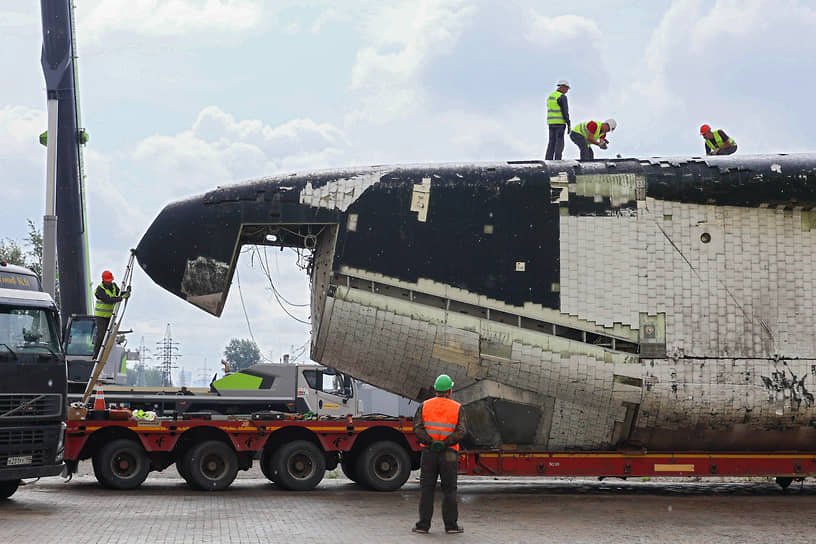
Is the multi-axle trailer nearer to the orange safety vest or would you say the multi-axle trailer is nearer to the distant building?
the orange safety vest

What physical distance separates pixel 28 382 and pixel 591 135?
35.8 feet

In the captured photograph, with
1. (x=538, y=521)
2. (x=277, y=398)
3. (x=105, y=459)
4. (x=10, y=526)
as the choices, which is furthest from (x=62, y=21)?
(x=538, y=521)

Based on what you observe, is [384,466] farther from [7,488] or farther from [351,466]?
[7,488]

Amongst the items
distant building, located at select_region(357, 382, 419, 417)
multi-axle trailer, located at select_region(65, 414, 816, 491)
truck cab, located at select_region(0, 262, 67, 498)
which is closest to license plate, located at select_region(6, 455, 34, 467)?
truck cab, located at select_region(0, 262, 67, 498)

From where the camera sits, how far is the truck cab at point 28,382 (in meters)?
13.7

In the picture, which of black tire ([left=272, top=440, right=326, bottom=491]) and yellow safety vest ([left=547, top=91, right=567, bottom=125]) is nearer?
black tire ([left=272, top=440, right=326, bottom=491])

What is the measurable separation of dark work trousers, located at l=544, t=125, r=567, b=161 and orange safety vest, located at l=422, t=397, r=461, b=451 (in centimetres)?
776

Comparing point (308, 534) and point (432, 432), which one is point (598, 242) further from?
point (308, 534)

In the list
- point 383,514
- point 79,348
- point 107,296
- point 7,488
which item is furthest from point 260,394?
point 383,514

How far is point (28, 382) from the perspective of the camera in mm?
13977

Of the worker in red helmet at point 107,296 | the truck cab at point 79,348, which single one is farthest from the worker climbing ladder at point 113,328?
the truck cab at point 79,348

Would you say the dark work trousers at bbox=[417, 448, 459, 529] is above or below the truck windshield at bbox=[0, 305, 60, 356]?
below

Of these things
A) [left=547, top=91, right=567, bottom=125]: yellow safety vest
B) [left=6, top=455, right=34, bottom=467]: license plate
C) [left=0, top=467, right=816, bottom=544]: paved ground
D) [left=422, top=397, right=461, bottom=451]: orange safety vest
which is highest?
[left=547, top=91, right=567, bottom=125]: yellow safety vest

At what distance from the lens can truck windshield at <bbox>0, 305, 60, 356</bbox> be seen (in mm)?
14008
